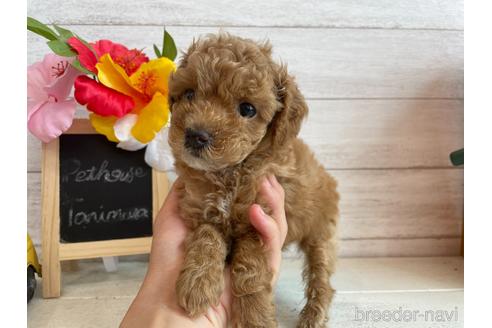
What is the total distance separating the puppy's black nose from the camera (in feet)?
3.74

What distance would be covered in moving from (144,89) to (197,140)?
2.37ft

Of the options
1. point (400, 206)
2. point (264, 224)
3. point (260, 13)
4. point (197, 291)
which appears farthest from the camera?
point (400, 206)

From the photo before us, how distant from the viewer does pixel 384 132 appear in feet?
7.32

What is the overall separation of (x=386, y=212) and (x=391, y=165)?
27cm

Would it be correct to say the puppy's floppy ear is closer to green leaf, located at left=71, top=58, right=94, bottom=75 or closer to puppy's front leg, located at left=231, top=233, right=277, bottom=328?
puppy's front leg, located at left=231, top=233, right=277, bottom=328

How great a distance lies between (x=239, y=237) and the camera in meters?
1.30

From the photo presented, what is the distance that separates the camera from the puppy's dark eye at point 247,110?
1.24m

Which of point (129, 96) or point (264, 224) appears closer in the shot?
point (264, 224)

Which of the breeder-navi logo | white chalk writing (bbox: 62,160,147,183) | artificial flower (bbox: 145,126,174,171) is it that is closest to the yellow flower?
artificial flower (bbox: 145,126,174,171)

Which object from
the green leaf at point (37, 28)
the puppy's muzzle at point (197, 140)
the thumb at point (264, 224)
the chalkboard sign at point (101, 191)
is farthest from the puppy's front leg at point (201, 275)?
the green leaf at point (37, 28)

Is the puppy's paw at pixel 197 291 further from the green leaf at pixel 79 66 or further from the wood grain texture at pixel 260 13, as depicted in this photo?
the wood grain texture at pixel 260 13

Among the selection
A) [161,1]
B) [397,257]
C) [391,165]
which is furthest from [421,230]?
[161,1]

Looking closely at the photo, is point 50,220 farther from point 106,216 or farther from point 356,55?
point 356,55

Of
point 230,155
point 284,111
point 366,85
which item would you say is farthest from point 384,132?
point 230,155
